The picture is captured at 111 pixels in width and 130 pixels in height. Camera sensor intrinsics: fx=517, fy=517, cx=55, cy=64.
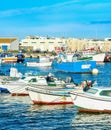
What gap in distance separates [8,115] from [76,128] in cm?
774

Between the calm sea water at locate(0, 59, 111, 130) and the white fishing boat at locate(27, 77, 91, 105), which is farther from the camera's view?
the white fishing boat at locate(27, 77, 91, 105)

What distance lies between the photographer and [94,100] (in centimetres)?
4025

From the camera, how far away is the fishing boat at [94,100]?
3988 cm

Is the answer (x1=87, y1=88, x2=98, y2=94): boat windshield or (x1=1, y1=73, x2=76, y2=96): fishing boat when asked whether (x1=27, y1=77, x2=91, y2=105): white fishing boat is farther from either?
(x1=87, y1=88, x2=98, y2=94): boat windshield

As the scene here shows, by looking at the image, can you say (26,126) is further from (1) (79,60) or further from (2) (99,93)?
(1) (79,60)

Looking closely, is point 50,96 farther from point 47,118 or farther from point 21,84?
point 21,84

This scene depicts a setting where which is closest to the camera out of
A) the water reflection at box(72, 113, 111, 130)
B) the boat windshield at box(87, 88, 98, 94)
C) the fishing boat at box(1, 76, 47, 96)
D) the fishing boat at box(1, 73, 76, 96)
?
the water reflection at box(72, 113, 111, 130)

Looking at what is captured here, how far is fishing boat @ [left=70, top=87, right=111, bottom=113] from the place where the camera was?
39.9 metres

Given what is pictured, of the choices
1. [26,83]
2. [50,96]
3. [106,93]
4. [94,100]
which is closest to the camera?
[106,93]

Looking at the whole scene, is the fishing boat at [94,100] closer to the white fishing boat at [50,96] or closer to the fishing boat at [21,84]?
the white fishing boat at [50,96]

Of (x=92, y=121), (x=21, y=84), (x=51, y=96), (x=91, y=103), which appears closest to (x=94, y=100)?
(x=91, y=103)

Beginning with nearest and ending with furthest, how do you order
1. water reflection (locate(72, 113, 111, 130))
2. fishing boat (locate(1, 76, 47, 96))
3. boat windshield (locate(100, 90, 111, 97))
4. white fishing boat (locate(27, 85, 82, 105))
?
water reflection (locate(72, 113, 111, 130))
boat windshield (locate(100, 90, 111, 97))
white fishing boat (locate(27, 85, 82, 105))
fishing boat (locate(1, 76, 47, 96))

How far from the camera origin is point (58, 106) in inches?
1801

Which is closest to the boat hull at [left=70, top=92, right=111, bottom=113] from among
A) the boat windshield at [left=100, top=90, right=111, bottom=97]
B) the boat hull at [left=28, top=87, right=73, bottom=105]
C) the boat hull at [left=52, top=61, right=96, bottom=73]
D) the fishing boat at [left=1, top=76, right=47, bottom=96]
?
the boat windshield at [left=100, top=90, right=111, bottom=97]
